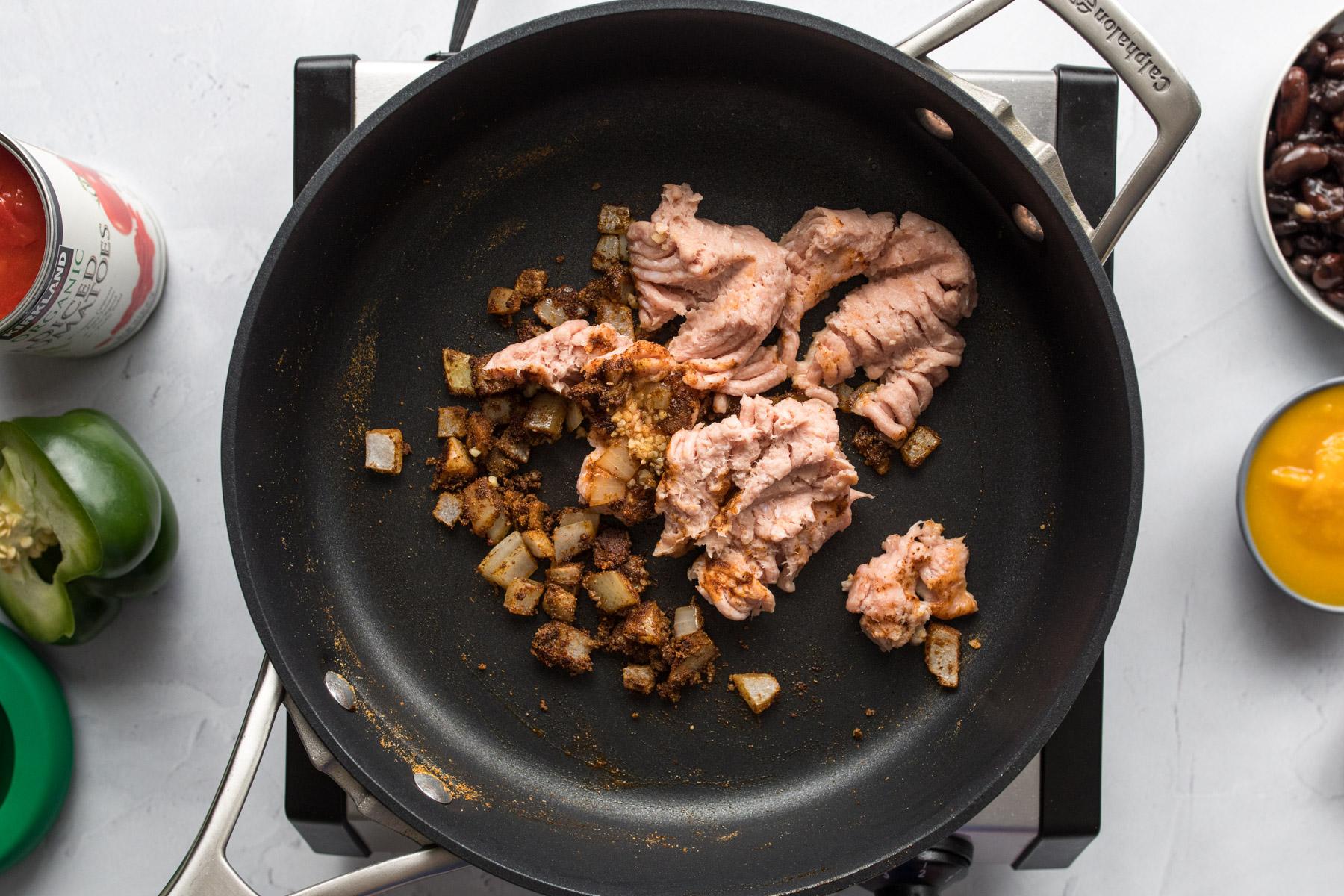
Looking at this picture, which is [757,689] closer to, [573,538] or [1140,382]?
[573,538]

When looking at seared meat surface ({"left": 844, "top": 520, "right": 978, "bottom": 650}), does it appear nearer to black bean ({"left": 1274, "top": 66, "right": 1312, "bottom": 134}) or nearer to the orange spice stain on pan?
the orange spice stain on pan

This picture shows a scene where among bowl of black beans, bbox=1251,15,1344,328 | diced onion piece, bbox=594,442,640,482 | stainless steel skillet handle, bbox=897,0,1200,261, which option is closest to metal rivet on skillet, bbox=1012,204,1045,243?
stainless steel skillet handle, bbox=897,0,1200,261

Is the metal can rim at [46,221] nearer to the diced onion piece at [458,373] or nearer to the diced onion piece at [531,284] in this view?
the diced onion piece at [458,373]

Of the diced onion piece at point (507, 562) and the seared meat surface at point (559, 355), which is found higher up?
the seared meat surface at point (559, 355)

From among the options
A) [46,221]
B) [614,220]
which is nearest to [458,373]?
[614,220]

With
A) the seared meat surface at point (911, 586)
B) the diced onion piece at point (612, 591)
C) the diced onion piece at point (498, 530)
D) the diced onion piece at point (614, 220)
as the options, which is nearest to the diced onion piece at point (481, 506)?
the diced onion piece at point (498, 530)

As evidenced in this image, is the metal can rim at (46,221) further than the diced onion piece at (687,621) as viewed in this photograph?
No
